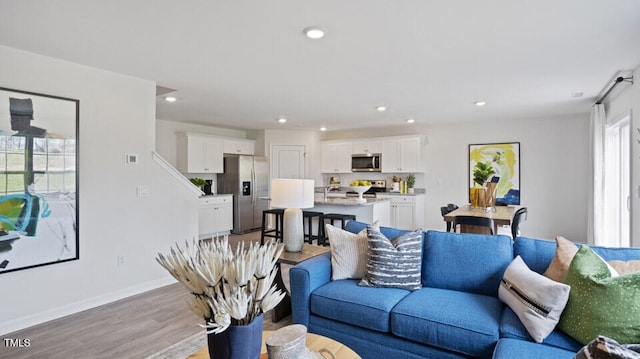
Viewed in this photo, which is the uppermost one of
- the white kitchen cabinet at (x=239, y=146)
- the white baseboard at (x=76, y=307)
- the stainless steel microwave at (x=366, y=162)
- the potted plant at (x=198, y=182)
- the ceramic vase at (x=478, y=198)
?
the white kitchen cabinet at (x=239, y=146)

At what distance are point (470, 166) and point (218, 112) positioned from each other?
5.03 meters

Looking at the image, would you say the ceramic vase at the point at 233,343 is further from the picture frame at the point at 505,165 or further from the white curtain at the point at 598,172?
the picture frame at the point at 505,165

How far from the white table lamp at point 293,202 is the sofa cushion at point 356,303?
26.2 inches

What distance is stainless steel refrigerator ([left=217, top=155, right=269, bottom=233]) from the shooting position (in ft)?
23.6

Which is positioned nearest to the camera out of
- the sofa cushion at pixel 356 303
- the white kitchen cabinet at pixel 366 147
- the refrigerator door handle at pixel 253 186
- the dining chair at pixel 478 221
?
the sofa cushion at pixel 356 303

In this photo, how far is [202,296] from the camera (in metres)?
1.16

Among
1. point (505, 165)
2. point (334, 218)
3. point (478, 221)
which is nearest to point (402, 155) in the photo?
point (505, 165)

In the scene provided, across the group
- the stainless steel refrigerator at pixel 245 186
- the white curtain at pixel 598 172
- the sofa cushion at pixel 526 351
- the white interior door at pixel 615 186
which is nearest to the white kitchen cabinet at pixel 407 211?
the stainless steel refrigerator at pixel 245 186

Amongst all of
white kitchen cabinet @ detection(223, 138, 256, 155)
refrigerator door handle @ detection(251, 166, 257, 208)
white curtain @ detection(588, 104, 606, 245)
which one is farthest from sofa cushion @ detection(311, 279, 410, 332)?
white kitchen cabinet @ detection(223, 138, 256, 155)

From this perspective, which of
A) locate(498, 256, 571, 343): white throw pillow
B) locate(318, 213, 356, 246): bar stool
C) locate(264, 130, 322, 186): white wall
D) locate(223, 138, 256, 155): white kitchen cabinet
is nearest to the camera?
locate(498, 256, 571, 343): white throw pillow

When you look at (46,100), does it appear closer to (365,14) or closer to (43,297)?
(43,297)

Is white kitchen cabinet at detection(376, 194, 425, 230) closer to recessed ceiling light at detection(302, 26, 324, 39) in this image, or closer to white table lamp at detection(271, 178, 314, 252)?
white table lamp at detection(271, 178, 314, 252)

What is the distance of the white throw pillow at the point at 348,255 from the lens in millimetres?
2586

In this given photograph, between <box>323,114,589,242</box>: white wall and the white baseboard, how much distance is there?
568 centimetres
